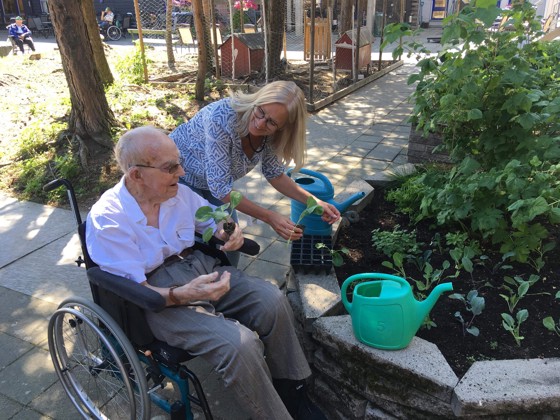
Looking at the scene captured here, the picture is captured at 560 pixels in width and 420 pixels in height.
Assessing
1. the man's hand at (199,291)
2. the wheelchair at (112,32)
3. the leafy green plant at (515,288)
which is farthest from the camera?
the wheelchair at (112,32)

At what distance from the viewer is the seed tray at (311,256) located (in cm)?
250

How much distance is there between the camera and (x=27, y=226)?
3992 millimetres

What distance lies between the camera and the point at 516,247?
7.97 feet

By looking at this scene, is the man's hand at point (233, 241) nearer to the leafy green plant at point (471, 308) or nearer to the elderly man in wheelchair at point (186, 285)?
the elderly man in wheelchair at point (186, 285)

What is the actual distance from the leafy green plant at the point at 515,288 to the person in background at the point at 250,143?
0.90 meters

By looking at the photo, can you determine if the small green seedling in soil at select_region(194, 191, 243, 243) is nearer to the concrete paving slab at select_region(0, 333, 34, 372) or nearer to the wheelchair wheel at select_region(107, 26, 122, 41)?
the concrete paving slab at select_region(0, 333, 34, 372)

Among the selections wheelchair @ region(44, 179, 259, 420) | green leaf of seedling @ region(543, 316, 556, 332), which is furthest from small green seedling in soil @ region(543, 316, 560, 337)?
wheelchair @ region(44, 179, 259, 420)

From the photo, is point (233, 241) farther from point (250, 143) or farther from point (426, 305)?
point (426, 305)

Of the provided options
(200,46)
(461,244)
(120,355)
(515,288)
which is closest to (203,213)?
(120,355)

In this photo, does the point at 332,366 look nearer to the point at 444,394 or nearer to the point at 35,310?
the point at 444,394

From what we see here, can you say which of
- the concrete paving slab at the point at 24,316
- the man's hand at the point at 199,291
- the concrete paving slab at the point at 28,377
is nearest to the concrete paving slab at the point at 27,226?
the concrete paving slab at the point at 24,316

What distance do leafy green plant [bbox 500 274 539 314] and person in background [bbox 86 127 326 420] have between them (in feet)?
3.30

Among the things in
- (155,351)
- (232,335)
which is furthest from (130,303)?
(232,335)

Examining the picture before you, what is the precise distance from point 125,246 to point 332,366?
107 centimetres
